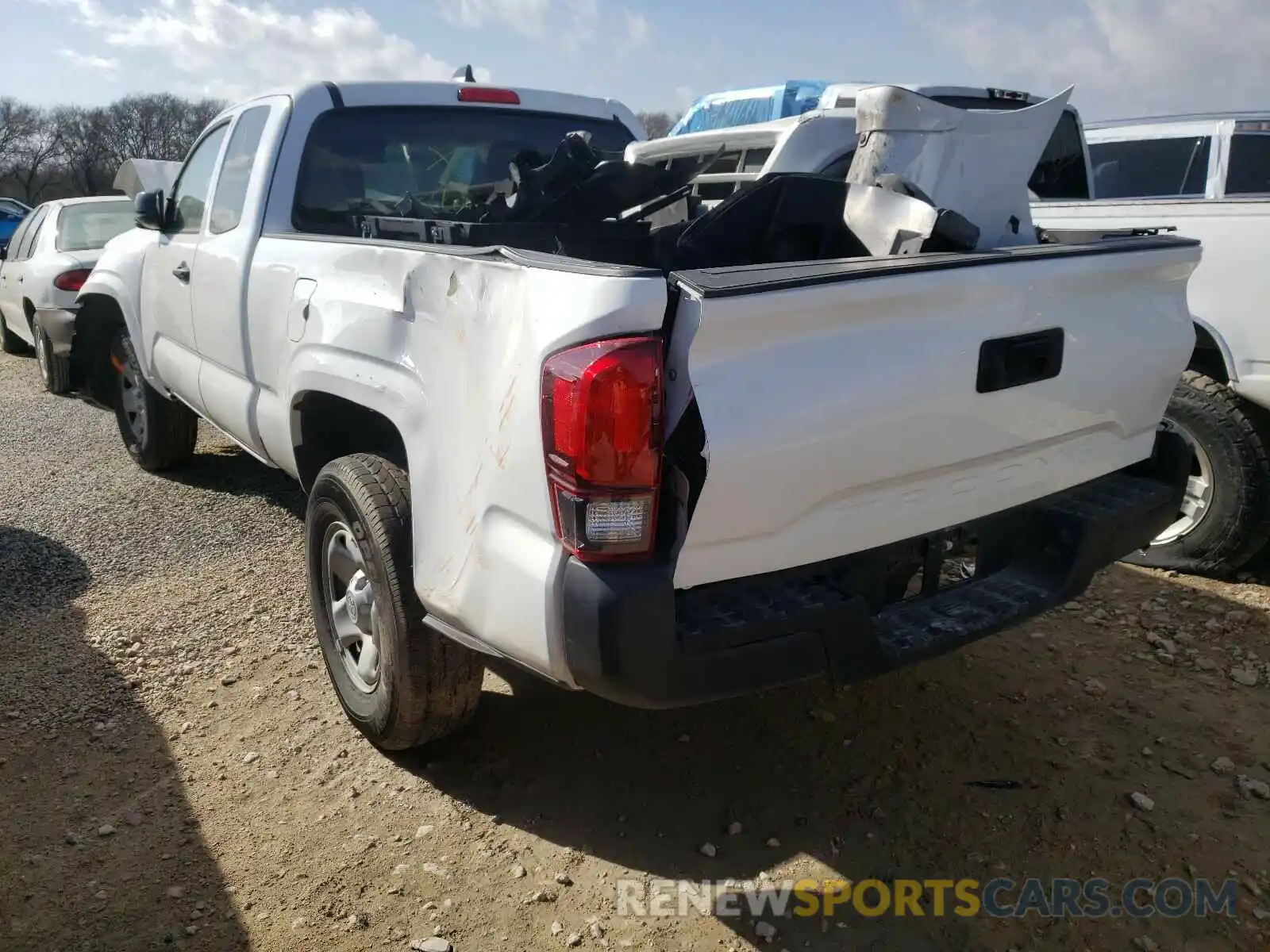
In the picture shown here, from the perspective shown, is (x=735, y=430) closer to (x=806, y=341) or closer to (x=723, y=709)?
(x=806, y=341)

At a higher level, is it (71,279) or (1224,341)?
(1224,341)

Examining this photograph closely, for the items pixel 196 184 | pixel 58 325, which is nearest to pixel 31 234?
pixel 58 325

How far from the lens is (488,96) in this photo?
4.36 m

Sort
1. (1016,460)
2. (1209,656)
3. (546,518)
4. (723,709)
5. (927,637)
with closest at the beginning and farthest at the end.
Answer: (546,518)
(927,637)
(1016,460)
(723,709)
(1209,656)

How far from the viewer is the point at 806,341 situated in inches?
82.4

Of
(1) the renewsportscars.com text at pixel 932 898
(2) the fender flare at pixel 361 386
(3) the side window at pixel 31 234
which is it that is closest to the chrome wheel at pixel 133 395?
(2) the fender flare at pixel 361 386

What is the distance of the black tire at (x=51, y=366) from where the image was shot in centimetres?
853

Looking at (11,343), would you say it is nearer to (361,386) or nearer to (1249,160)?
(361,386)

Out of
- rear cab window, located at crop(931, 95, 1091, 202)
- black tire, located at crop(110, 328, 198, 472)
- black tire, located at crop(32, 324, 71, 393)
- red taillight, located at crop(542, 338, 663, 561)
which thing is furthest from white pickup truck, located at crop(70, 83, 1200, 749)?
black tire, located at crop(32, 324, 71, 393)

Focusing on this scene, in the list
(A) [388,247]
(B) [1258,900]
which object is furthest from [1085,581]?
(A) [388,247]

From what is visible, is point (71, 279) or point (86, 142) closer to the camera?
point (71, 279)

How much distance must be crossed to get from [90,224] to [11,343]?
3033 millimetres

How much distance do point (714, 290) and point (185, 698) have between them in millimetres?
2561

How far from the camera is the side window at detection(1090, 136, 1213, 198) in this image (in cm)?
495
